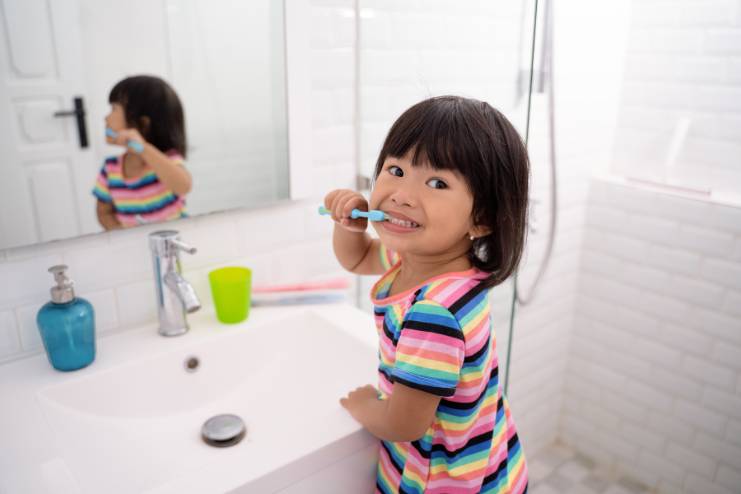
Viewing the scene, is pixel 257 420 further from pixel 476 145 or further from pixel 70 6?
pixel 70 6

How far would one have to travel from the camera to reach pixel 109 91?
38.3 inches

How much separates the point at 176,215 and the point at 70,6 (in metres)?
0.38

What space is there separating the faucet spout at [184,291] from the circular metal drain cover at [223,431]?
0.60 feet

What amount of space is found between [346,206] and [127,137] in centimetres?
42

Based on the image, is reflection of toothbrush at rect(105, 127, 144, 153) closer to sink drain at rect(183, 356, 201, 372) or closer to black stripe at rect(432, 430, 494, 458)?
sink drain at rect(183, 356, 201, 372)

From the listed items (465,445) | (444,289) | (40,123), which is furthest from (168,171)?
(465,445)

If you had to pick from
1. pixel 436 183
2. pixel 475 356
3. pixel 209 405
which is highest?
pixel 436 183

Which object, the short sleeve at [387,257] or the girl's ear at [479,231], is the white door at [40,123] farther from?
the girl's ear at [479,231]

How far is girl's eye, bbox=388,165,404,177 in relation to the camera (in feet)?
2.60

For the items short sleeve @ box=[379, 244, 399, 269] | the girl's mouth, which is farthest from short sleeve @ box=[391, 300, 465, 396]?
short sleeve @ box=[379, 244, 399, 269]

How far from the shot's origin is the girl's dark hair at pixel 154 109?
1.00 m

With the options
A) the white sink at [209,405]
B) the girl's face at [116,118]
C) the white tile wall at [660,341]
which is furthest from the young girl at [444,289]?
the white tile wall at [660,341]

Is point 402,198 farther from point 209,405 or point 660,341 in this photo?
point 660,341

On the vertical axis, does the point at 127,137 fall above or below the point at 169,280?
above
